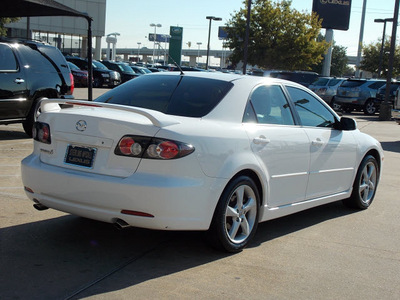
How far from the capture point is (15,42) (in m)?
10.4

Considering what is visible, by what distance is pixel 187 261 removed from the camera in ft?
14.6

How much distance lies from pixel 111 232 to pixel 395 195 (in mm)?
4514

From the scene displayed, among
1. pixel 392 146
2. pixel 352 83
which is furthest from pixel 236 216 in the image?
pixel 352 83

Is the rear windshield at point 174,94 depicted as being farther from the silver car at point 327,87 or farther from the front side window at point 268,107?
the silver car at point 327,87

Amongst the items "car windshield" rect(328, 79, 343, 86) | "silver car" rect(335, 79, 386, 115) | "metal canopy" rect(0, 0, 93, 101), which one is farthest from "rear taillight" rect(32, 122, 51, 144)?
"car windshield" rect(328, 79, 343, 86)

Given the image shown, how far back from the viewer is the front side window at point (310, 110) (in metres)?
5.70

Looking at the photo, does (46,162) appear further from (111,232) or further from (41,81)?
(41,81)

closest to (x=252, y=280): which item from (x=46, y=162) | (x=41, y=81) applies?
(x=46, y=162)

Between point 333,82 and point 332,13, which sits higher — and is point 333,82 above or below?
below

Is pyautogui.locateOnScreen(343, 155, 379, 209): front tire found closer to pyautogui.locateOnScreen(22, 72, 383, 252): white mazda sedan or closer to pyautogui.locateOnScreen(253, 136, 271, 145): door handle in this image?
pyautogui.locateOnScreen(22, 72, 383, 252): white mazda sedan

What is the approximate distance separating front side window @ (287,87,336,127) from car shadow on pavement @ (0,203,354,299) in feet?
3.80

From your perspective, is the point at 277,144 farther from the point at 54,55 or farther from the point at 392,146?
the point at 392,146

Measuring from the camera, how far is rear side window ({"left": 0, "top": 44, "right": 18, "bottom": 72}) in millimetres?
10039

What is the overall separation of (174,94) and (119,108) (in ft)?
2.51
